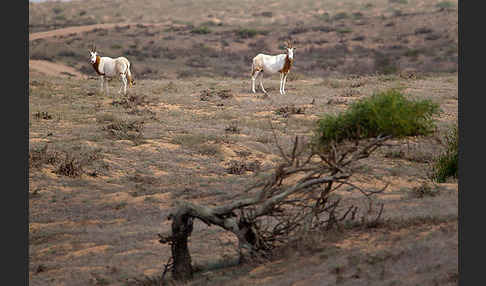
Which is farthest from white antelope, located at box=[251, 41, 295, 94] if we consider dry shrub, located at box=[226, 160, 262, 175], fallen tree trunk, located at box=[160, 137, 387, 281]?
fallen tree trunk, located at box=[160, 137, 387, 281]

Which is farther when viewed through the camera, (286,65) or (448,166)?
(286,65)

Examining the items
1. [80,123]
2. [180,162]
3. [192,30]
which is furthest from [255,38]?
[180,162]

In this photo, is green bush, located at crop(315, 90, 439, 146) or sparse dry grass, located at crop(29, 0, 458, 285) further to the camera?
green bush, located at crop(315, 90, 439, 146)

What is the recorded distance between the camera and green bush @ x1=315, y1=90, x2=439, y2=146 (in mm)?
7172

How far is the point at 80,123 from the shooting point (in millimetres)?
17406

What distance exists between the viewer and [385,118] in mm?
7207

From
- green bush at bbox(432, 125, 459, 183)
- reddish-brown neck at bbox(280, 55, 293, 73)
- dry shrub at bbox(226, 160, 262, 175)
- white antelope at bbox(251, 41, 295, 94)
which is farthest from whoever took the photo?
white antelope at bbox(251, 41, 295, 94)

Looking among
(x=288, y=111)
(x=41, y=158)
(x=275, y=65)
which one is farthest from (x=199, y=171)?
(x=275, y=65)

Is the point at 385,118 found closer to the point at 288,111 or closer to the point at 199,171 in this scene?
the point at 199,171

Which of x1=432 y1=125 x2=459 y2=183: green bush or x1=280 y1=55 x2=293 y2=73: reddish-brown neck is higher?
x1=280 y1=55 x2=293 y2=73: reddish-brown neck

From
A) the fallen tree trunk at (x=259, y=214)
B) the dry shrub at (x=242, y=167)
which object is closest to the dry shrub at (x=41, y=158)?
the dry shrub at (x=242, y=167)

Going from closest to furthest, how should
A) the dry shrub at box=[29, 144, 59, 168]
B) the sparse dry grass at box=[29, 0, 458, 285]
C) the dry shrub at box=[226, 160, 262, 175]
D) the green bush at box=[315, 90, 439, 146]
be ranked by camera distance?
1. the sparse dry grass at box=[29, 0, 458, 285]
2. the green bush at box=[315, 90, 439, 146]
3. the dry shrub at box=[29, 144, 59, 168]
4. the dry shrub at box=[226, 160, 262, 175]

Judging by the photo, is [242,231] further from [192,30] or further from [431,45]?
[192,30]

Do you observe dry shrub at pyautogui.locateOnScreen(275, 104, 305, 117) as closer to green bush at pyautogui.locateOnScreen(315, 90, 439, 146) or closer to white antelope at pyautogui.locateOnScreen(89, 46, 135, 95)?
white antelope at pyautogui.locateOnScreen(89, 46, 135, 95)
